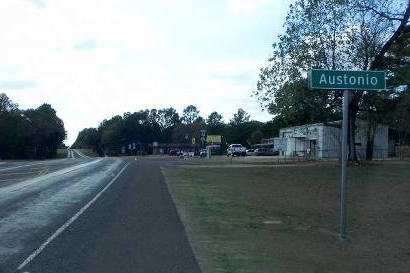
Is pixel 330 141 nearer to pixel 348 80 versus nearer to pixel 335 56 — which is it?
pixel 335 56

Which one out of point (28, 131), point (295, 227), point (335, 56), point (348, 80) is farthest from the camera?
point (28, 131)

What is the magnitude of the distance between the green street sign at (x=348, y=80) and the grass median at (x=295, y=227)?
3003 mm

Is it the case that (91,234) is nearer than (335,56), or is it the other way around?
(91,234)

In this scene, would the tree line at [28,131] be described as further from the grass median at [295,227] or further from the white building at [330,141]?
the grass median at [295,227]

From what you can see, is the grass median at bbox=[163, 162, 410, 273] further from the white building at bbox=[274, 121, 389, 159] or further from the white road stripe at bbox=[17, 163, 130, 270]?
the white building at bbox=[274, 121, 389, 159]

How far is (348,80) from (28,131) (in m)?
123

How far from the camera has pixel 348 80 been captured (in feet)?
38.1

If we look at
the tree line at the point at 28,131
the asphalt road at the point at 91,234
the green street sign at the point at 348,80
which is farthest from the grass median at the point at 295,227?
the tree line at the point at 28,131

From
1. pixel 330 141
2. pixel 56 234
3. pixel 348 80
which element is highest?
pixel 330 141

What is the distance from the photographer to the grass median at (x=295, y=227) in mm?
9820

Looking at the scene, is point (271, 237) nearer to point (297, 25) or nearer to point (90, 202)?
point (90, 202)

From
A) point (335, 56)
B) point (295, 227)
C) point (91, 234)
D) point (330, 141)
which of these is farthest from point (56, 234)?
point (330, 141)

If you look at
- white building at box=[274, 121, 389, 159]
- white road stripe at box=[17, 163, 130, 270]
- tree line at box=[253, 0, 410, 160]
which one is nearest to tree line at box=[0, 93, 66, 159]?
white building at box=[274, 121, 389, 159]

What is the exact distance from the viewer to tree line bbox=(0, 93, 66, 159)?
386 ft
